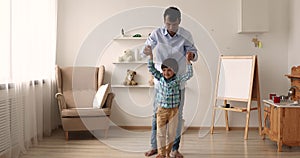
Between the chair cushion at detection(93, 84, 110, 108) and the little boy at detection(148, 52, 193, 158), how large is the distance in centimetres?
127

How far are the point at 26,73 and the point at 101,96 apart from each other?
1003 millimetres

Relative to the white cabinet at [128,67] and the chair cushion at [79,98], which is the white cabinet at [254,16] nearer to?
the white cabinet at [128,67]

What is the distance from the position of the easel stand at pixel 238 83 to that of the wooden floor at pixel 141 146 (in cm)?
27

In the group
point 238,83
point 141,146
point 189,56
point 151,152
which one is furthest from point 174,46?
point 238,83

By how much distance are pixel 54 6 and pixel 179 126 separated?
258 centimetres

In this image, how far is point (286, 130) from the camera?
385 centimetres

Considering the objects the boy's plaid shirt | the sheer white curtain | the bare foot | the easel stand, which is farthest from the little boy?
the easel stand

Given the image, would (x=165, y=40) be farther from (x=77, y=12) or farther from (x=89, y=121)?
(x=77, y=12)

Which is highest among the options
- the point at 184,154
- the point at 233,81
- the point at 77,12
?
the point at 77,12

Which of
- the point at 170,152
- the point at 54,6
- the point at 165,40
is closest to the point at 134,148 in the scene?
the point at 170,152

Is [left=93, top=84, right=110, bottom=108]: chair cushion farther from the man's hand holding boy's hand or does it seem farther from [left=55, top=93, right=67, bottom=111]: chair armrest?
the man's hand holding boy's hand

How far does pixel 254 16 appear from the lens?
484 centimetres

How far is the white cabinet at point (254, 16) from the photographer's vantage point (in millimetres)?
4828

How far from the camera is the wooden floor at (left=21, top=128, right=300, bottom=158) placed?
372 centimetres
